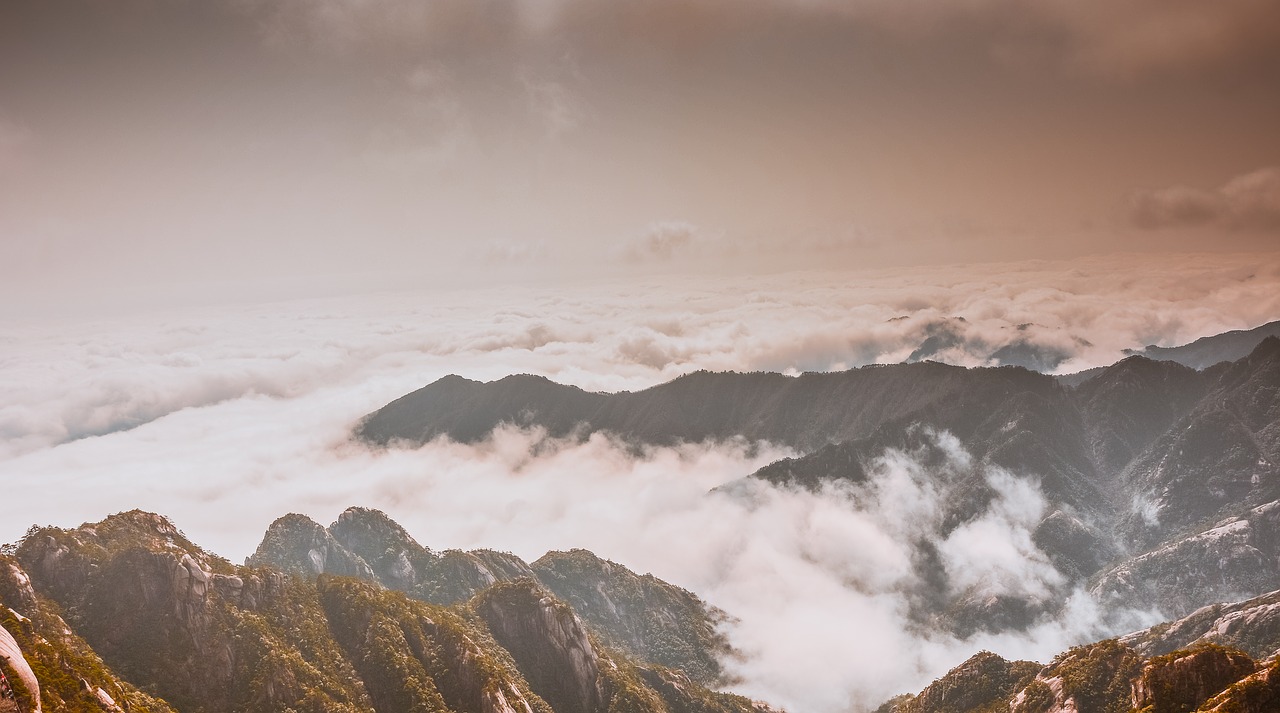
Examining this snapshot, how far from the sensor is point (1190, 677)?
125 meters

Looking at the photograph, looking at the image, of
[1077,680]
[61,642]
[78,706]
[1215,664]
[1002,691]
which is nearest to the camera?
[78,706]

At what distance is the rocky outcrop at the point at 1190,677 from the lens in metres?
122

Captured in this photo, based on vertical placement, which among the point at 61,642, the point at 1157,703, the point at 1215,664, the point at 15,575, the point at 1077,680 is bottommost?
the point at 1077,680

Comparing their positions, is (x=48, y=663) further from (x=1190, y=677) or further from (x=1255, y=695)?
(x=1190, y=677)

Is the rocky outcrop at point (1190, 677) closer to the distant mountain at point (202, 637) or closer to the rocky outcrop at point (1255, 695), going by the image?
the rocky outcrop at point (1255, 695)

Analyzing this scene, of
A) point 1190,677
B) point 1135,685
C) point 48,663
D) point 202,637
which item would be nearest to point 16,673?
point 48,663

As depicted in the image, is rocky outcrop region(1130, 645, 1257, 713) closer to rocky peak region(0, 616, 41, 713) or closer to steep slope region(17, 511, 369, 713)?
steep slope region(17, 511, 369, 713)

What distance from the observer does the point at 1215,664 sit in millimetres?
123438

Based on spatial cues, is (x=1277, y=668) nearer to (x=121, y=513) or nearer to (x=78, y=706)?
(x=78, y=706)

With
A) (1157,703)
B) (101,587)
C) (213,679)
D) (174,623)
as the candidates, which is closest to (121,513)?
(101,587)

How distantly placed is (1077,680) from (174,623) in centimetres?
20399

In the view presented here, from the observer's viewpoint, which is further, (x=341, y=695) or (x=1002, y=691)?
(x=1002, y=691)

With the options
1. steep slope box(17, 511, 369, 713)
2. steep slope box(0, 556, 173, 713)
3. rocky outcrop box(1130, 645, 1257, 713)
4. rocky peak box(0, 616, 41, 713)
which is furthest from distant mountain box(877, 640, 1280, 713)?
steep slope box(0, 556, 173, 713)

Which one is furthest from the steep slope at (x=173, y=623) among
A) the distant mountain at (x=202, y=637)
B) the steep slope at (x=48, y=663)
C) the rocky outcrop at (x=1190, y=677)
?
the rocky outcrop at (x=1190, y=677)
